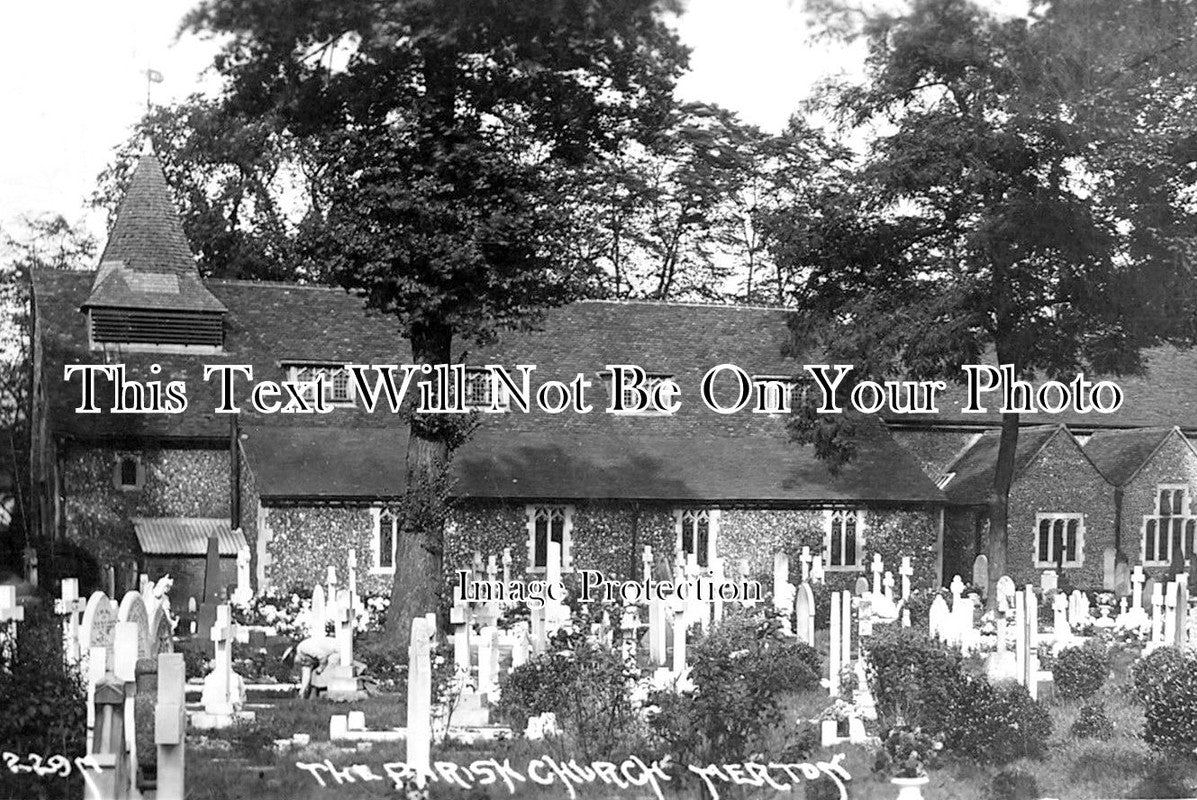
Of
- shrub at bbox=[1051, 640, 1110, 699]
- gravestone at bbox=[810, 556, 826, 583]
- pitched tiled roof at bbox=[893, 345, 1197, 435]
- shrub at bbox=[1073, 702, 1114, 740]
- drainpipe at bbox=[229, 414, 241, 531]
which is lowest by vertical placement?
shrub at bbox=[1073, 702, 1114, 740]

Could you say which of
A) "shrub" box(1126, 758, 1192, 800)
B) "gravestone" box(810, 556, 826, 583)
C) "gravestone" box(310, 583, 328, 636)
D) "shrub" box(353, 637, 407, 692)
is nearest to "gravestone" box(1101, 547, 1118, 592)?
"gravestone" box(810, 556, 826, 583)

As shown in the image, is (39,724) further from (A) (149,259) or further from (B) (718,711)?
(B) (718,711)

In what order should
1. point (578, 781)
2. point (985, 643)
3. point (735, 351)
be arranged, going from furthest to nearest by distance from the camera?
point (985, 643) < point (735, 351) < point (578, 781)

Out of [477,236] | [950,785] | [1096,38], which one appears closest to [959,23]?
Result: [1096,38]

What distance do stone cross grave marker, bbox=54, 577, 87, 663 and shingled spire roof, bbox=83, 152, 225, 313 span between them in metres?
2.41

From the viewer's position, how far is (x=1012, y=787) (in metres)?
11.6

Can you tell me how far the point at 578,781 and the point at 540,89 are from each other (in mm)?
5386

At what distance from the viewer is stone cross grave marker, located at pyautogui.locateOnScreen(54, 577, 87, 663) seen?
496 inches

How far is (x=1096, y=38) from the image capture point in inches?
502

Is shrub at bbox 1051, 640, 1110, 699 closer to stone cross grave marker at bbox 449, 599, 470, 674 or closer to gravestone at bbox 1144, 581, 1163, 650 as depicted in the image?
gravestone at bbox 1144, 581, 1163, 650

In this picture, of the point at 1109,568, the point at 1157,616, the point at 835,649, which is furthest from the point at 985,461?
the point at 835,649

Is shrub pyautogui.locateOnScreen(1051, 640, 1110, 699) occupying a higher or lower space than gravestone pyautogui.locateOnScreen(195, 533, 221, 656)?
lower

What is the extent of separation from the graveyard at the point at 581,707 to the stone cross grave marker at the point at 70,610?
26mm

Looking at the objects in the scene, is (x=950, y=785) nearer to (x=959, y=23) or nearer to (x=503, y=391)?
(x=503, y=391)
